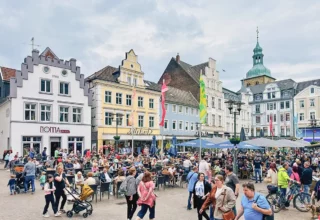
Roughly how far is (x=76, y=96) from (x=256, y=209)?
95.3 ft

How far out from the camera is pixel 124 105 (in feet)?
121

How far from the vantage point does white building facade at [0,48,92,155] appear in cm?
2698

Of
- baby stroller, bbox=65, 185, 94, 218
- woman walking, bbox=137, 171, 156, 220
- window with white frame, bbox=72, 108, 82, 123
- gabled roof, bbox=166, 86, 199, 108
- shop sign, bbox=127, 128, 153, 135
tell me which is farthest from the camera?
gabled roof, bbox=166, 86, 199, 108

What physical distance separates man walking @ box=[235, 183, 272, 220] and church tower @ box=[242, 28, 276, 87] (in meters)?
87.8

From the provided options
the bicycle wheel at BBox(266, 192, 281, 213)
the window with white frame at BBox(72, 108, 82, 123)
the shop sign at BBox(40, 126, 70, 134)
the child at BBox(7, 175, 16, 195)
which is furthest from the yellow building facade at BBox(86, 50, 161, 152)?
the bicycle wheel at BBox(266, 192, 281, 213)

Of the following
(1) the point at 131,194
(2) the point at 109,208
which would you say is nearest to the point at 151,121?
(2) the point at 109,208

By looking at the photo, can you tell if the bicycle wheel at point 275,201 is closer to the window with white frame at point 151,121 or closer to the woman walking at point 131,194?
the woman walking at point 131,194

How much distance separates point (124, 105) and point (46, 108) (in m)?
10.5

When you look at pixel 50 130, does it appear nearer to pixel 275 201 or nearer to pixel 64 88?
pixel 64 88

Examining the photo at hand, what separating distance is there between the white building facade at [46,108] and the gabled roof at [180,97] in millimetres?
14810

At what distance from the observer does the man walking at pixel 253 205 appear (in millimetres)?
5148

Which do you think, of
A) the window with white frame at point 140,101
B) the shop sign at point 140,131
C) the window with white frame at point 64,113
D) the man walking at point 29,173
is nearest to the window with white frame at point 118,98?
the window with white frame at point 140,101

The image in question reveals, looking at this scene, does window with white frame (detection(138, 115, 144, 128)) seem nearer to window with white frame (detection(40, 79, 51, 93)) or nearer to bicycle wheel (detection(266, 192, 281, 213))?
window with white frame (detection(40, 79, 51, 93))

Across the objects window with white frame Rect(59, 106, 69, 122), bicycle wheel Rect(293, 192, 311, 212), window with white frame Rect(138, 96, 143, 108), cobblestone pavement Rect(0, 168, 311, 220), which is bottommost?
cobblestone pavement Rect(0, 168, 311, 220)
